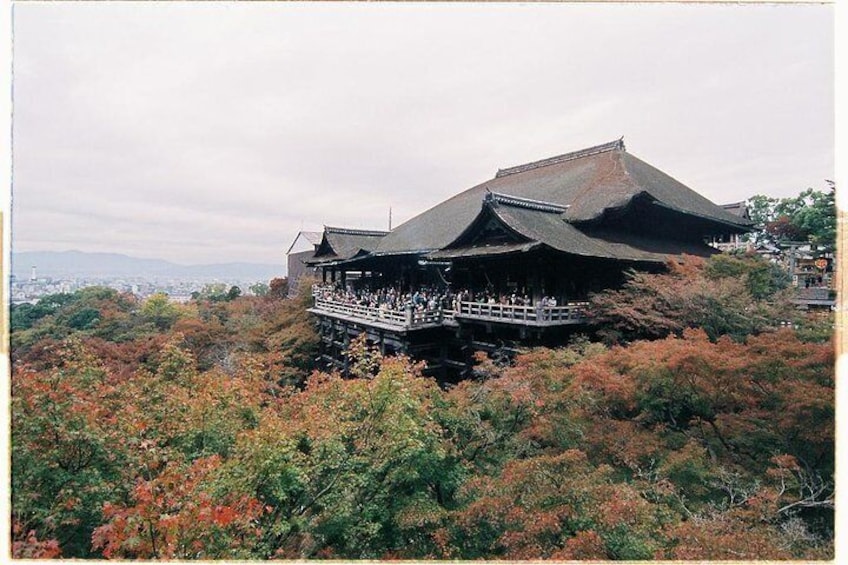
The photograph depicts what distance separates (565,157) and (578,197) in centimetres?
737

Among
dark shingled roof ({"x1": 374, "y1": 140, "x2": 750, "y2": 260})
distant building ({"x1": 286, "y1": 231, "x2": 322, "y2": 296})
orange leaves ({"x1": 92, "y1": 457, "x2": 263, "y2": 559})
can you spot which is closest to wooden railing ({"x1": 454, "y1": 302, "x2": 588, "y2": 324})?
dark shingled roof ({"x1": 374, "y1": 140, "x2": 750, "y2": 260})

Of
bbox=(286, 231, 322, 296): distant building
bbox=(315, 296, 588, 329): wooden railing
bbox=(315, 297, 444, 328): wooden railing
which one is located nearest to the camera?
bbox=(315, 296, 588, 329): wooden railing

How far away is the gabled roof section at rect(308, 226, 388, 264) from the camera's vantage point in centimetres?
2450

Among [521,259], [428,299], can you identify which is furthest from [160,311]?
[521,259]

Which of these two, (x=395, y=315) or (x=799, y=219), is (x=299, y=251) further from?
(x=799, y=219)

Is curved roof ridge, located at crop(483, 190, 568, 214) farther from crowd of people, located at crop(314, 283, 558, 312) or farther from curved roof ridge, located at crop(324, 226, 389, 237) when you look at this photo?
curved roof ridge, located at crop(324, 226, 389, 237)

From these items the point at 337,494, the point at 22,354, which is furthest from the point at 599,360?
the point at 22,354

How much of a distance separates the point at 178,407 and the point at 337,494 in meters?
3.67

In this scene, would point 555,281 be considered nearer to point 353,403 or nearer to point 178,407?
point 353,403

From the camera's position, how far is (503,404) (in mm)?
8336

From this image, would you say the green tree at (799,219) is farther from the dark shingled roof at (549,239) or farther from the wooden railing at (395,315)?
the wooden railing at (395,315)

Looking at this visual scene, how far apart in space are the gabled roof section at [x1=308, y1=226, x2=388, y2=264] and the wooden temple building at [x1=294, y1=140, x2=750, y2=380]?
34 cm

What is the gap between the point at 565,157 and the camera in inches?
961

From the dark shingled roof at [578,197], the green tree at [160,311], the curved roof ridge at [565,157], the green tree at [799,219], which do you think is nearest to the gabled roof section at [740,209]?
the green tree at [799,219]
